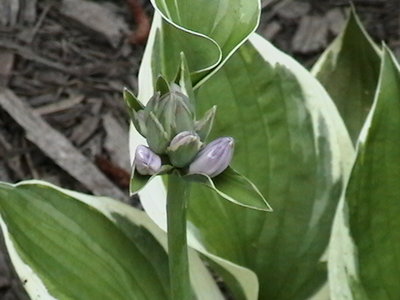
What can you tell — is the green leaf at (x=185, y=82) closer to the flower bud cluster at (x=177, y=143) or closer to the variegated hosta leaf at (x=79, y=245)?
the flower bud cluster at (x=177, y=143)

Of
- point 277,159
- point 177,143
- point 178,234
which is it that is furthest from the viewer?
point 277,159

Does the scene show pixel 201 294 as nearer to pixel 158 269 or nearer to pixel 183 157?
pixel 158 269

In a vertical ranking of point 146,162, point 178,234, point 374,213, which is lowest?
point 374,213

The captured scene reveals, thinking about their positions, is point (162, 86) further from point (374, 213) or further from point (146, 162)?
point (374, 213)

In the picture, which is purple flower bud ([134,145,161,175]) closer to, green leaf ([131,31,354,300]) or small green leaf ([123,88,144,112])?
small green leaf ([123,88,144,112])

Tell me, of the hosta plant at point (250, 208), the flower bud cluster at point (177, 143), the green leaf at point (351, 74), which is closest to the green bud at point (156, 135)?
the flower bud cluster at point (177, 143)

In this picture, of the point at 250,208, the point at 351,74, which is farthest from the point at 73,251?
the point at 351,74
